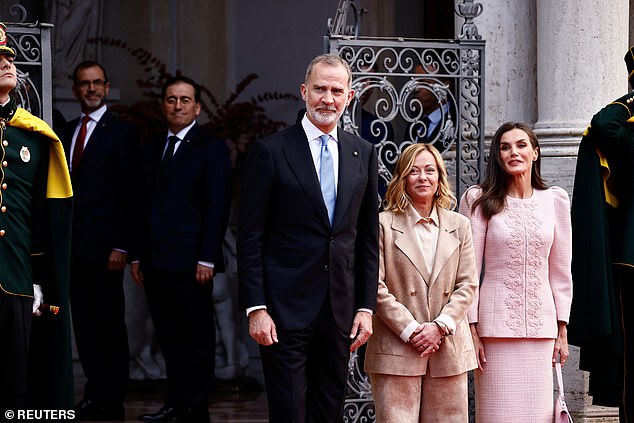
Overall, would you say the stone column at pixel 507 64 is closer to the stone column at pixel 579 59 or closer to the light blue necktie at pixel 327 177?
the stone column at pixel 579 59

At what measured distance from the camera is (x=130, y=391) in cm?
918

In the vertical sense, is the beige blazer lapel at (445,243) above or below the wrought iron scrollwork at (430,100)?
below

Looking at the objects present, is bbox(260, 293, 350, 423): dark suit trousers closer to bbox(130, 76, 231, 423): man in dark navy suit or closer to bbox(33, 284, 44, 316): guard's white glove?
bbox(33, 284, 44, 316): guard's white glove

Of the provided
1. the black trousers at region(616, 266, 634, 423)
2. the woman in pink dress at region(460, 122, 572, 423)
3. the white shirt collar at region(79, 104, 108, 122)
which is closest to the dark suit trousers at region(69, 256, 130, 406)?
the white shirt collar at region(79, 104, 108, 122)

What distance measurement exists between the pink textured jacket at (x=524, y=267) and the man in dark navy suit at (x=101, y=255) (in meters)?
2.49

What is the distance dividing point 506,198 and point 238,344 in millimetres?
3426

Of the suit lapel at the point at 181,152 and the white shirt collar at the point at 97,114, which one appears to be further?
the white shirt collar at the point at 97,114

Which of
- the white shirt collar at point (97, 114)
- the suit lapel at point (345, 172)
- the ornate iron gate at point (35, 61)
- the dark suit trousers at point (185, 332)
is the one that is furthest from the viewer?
the white shirt collar at point (97, 114)

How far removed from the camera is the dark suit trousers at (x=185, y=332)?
7715 millimetres

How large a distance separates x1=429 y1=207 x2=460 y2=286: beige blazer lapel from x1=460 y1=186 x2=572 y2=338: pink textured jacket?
0.18 m

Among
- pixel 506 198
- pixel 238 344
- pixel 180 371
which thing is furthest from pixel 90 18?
pixel 506 198

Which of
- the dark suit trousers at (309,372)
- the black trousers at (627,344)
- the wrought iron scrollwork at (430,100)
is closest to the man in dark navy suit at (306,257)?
the dark suit trousers at (309,372)

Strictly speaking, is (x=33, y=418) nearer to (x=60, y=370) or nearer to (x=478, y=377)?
(x=60, y=370)
